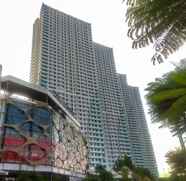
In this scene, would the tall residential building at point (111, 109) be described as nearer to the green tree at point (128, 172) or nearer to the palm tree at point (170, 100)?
the green tree at point (128, 172)

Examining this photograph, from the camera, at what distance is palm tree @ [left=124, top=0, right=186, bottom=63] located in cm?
245

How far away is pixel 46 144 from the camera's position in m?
44.7

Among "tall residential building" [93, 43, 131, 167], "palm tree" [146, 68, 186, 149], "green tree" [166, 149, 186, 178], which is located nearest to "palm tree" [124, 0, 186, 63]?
"palm tree" [146, 68, 186, 149]

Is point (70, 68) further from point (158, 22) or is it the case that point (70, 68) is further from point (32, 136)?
point (158, 22)

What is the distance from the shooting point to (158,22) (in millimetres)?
2578

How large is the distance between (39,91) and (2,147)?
14.5 m

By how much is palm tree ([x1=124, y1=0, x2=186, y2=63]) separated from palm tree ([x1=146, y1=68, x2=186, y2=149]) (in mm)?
344

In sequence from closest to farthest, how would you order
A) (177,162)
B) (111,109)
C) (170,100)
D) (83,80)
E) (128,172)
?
(170,100) → (177,162) → (128,172) → (83,80) → (111,109)

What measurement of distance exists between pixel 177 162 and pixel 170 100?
9.20 meters

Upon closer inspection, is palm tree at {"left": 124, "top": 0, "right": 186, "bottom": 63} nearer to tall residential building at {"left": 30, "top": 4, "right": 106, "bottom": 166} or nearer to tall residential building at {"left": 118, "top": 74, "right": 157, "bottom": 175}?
tall residential building at {"left": 30, "top": 4, "right": 106, "bottom": 166}

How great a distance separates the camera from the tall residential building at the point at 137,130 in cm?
12743

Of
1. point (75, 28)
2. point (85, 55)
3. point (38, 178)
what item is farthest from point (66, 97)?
point (38, 178)

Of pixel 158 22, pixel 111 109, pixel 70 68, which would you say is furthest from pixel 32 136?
pixel 111 109

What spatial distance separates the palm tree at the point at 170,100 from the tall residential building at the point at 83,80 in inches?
3864
